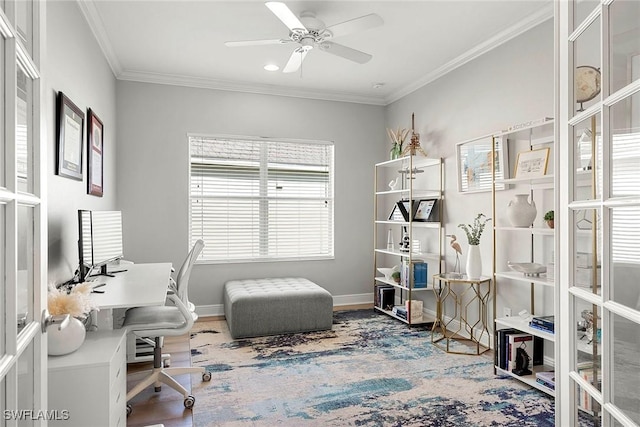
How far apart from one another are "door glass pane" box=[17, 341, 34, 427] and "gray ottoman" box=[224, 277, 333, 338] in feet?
9.10

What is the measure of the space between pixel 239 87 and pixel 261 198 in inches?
51.9

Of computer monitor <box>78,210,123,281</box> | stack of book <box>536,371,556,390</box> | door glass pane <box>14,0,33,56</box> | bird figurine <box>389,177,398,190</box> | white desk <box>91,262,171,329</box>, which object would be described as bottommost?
stack of book <box>536,371,556,390</box>

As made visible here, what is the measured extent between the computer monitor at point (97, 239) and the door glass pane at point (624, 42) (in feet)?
8.65

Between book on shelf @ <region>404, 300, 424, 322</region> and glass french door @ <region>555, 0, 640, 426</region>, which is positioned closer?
glass french door @ <region>555, 0, 640, 426</region>

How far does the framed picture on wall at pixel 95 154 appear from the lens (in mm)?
3111

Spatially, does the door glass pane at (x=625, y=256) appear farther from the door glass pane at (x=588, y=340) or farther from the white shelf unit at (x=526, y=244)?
the white shelf unit at (x=526, y=244)

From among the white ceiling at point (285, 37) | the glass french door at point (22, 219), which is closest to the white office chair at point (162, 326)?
the glass french door at point (22, 219)

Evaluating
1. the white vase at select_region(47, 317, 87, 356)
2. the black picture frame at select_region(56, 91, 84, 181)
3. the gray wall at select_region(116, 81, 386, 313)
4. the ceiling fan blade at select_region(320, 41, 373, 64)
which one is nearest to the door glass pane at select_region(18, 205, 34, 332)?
the white vase at select_region(47, 317, 87, 356)

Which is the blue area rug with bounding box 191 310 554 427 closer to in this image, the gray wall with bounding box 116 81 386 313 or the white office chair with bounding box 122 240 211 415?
the white office chair with bounding box 122 240 211 415

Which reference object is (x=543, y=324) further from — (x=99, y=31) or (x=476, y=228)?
(x=99, y=31)

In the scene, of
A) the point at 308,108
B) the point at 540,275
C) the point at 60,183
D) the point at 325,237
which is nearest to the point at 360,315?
the point at 325,237

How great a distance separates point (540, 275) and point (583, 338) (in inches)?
72.7

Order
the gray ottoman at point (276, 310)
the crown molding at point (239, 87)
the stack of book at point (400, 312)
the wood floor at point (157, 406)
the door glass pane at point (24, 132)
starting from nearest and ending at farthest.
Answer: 1. the door glass pane at point (24, 132)
2. the wood floor at point (157, 406)
3. the gray ottoman at point (276, 310)
4. the stack of book at point (400, 312)
5. the crown molding at point (239, 87)

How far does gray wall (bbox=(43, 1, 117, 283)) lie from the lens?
2314 mm
